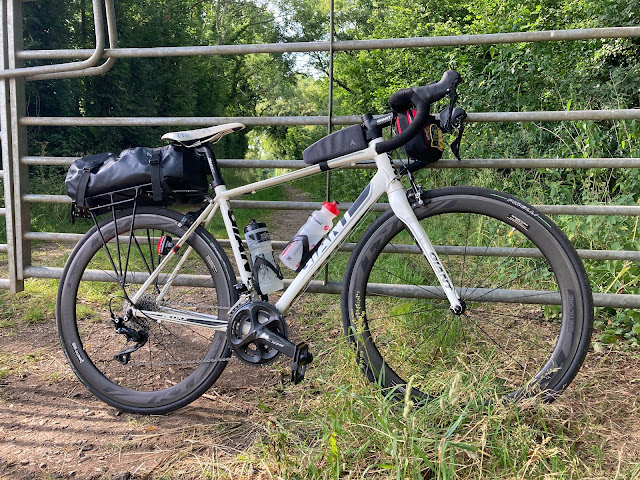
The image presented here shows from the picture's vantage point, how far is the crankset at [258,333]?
7.68 ft

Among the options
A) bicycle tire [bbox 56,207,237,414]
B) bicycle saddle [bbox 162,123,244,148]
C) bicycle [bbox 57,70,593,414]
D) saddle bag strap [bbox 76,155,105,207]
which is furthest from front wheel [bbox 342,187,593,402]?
saddle bag strap [bbox 76,155,105,207]

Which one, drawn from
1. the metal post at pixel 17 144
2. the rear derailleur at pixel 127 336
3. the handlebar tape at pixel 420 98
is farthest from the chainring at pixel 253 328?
the metal post at pixel 17 144

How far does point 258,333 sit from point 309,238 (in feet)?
1.59

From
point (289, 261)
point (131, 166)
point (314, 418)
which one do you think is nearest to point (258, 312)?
point (289, 261)

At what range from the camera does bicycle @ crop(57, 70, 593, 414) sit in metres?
2.18

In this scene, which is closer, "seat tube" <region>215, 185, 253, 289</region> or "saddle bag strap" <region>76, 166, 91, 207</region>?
"seat tube" <region>215, 185, 253, 289</region>

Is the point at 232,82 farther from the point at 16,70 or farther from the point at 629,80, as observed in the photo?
the point at 16,70

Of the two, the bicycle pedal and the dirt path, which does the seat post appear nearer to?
the bicycle pedal

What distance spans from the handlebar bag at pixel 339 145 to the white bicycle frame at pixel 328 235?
0.03 meters

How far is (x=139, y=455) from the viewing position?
2180mm

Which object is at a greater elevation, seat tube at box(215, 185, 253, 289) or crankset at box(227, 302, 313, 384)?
seat tube at box(215, 185, 253, 289)

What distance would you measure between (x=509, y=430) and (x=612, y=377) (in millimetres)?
1199

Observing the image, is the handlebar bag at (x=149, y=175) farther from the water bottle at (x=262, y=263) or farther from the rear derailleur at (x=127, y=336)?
the rear derailleur at (x=127, y=336)

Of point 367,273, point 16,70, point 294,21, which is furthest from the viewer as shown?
point 294,21
